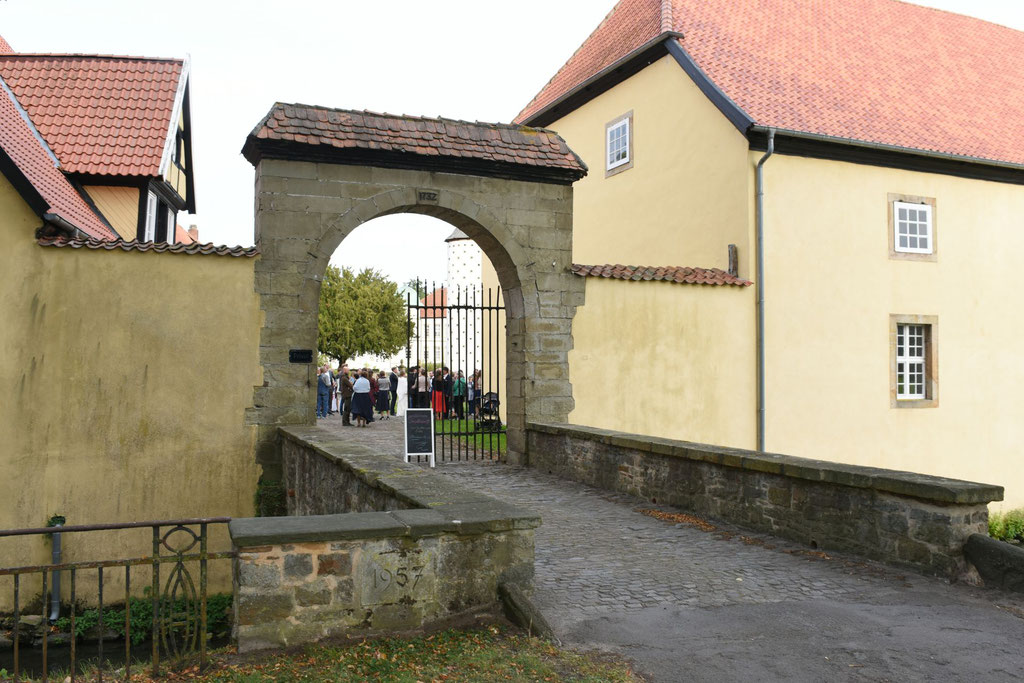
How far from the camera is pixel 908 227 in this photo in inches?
677

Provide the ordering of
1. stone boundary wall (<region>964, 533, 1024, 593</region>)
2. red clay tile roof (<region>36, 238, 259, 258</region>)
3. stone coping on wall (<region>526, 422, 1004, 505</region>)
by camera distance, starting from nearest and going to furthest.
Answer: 1. stone boundary wall (<region>964, 533, 1024, 593</region>)
2. stone coping on wall (<region>526, 422, 1004, 505</region>)
3. red clay tile roof (<region>36, 238, 259, 258</region>)

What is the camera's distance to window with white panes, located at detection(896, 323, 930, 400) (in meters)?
17.2

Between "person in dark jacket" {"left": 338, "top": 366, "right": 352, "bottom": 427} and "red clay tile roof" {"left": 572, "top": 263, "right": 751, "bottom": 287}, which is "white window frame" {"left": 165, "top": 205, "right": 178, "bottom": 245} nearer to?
"person in dark jacket" {"left": 338, "top": 366, "right": 352, "bottom": 427}

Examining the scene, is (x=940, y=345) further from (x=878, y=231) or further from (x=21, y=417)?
(x=21, y=417)

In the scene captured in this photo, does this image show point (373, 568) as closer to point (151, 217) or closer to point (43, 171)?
point (43, 171)

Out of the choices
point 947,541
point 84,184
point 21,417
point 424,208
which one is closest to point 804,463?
point 947,541

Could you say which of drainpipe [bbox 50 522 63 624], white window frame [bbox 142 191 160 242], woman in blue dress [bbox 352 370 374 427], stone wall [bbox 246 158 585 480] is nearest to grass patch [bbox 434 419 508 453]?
stone wall [bbox 246 158 585 480]

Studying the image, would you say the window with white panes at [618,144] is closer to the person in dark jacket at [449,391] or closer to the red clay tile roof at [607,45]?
the red clay tile roof at [607,45]

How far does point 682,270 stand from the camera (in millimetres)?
14188

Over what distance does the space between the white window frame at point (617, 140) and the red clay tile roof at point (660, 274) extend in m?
5.00

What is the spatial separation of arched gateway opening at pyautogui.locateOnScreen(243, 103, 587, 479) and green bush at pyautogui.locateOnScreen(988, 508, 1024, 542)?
9831mm


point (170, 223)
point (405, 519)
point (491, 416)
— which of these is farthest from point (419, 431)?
point (170, 223)

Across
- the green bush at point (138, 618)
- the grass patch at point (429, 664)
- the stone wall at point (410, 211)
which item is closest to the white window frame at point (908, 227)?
the stone wall at point (410, 211)

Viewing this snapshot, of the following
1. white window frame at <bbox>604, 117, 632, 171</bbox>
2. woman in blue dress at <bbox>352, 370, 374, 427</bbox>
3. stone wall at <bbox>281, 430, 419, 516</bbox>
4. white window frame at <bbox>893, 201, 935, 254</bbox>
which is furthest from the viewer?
woman in blue dress at <bbox>352, 370, 374, 427</bbox>
